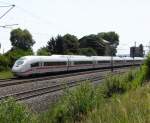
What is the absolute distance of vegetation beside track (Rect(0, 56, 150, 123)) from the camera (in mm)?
8227

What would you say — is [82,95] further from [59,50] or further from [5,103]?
[59,50]

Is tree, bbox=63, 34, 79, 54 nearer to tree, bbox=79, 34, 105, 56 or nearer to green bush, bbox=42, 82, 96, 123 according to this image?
tree, bbox=79, 34, 105, 56

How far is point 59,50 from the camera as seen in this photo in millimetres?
104875

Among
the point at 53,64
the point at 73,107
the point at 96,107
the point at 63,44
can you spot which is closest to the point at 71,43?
the point at 63,44

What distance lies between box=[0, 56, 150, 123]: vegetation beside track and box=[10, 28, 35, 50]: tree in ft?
329

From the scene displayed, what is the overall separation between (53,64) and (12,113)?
3893 cm

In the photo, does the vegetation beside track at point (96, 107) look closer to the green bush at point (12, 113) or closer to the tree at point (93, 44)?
the green bush at point (12, 113)

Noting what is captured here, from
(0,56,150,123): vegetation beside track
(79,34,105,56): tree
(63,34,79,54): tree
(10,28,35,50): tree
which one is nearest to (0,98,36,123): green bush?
(0,56,150,123): vegetation beside track

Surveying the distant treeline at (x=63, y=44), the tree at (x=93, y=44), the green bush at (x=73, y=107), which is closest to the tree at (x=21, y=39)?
the distant treeline at (x=63, y=44)

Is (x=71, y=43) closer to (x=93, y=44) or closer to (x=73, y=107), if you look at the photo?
(x=93, y=44)

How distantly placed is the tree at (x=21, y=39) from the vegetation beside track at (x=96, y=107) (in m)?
100

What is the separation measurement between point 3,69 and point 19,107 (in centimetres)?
4779

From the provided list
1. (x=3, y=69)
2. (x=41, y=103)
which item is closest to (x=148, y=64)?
(x=41, y=103)

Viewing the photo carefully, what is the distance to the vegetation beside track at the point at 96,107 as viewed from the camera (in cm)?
823
